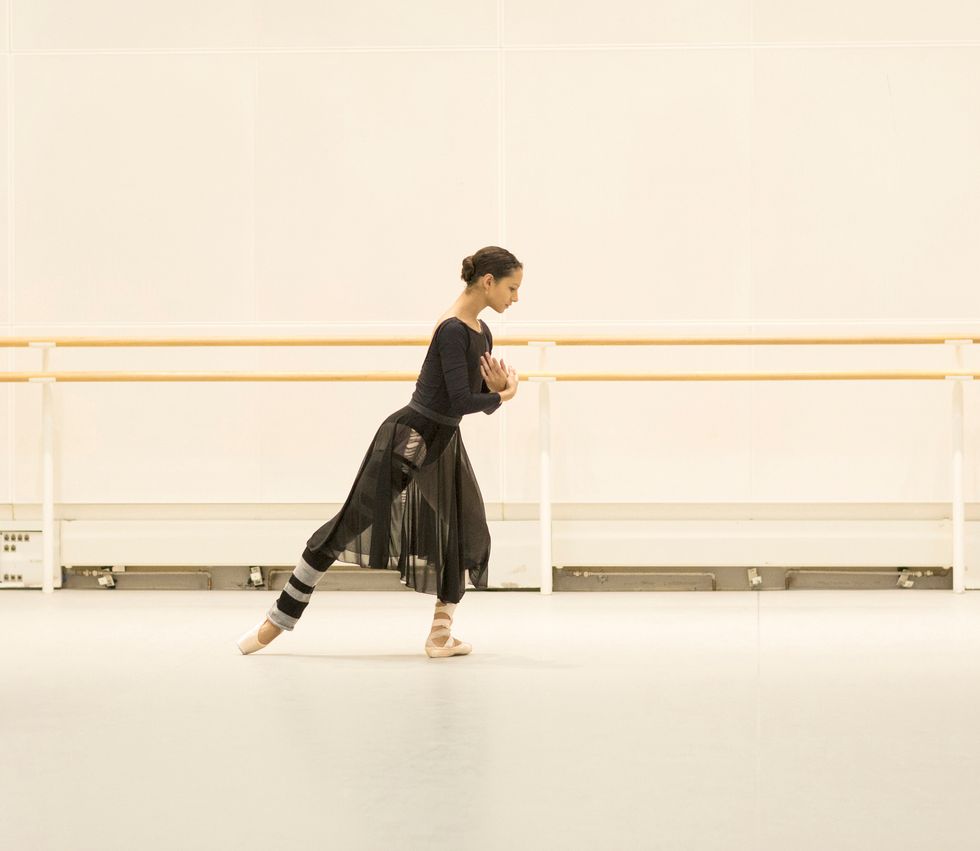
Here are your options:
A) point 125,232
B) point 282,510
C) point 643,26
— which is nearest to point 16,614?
point 282,510

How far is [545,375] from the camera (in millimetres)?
5758

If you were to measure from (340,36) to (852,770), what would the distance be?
14.1 ft

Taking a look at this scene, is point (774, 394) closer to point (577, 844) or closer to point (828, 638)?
point (828, 638)

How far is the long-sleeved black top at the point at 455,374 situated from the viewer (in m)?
3.98

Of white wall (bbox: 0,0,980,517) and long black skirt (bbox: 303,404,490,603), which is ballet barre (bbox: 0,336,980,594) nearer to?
white wall (bbox: 0,0,980,517)

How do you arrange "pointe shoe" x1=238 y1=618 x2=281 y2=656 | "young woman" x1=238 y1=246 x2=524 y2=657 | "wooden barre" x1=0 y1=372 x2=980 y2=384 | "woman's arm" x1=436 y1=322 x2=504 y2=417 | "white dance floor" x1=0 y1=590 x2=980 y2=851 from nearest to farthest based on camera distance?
1. "white dance floor" x1=0 y1=590 x2=980 y2=851
2. "woman's arm" x1=436 y1=322 x2=504 y2=417
3. "young woman" x1=238 y1=246 x2=524 y2=657
4. "pointe shoe" x1=238 y1=618 x2=281 y2=656
5. "wooden barre" x1=0 y1=372 x2=980 y2=384

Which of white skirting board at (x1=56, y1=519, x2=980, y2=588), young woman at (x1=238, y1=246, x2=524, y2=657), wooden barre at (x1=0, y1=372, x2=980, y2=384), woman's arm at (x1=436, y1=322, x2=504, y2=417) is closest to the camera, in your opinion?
woman's arm at (x1=436, y1=322, x2=504, y2=417)

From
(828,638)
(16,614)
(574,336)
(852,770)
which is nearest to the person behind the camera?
(852,770)

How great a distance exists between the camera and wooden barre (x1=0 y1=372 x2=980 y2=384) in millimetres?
5625

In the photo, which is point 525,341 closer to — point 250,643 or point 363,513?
point 363,513

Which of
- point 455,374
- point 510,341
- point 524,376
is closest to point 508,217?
point 510,341

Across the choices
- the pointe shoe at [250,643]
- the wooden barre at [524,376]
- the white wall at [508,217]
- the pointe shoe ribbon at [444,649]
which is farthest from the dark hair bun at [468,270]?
the white wall at [508,217]

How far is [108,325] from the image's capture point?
20.0 ft

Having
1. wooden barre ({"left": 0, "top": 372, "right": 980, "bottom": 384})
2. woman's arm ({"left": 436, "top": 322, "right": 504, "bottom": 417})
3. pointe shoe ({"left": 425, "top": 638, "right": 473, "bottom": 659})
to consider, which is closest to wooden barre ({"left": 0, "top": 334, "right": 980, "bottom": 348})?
wooden barre ({"left": 0, "top": 372, "right": 980, "bottom": 384})
